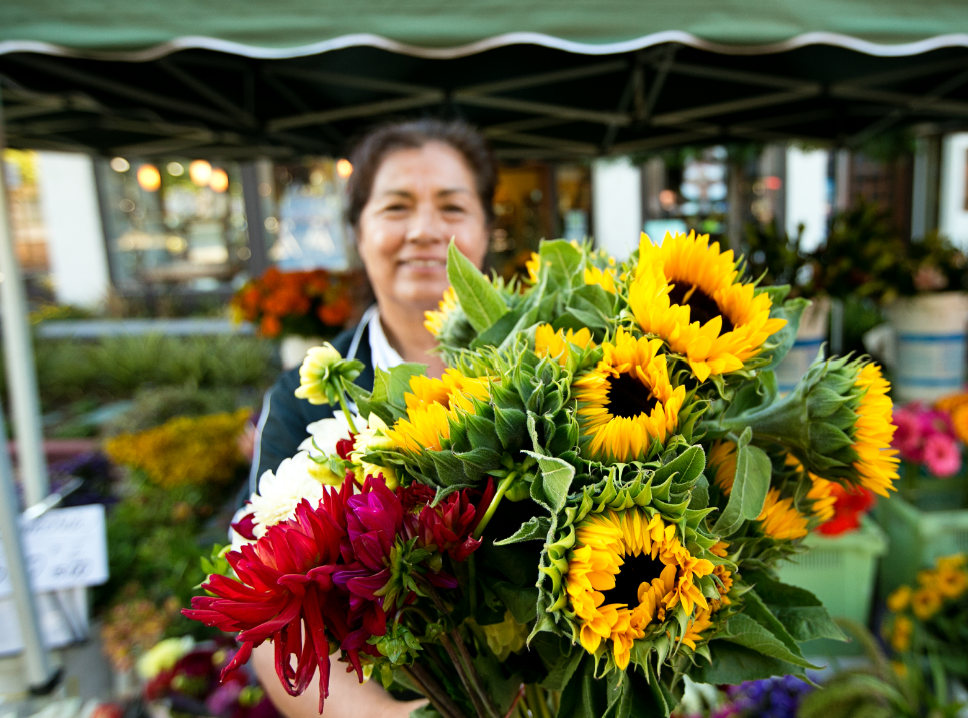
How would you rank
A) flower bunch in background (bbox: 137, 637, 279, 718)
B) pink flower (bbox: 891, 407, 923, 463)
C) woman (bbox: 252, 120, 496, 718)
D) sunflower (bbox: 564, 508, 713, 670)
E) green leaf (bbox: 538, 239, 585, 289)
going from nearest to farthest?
sunflower (bbox: 564, 508, 713, 670) < green leaf (bbox: 538, 239, 585, 289) < woman (bbox: 252, 120, 496, 718) < flower bunch in background (bbox: 137, 637, 279, 718) < pink flower (bbox: 891, 407, 923, 463)

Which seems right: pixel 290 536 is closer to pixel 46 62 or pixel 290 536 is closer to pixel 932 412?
pixel 46 62

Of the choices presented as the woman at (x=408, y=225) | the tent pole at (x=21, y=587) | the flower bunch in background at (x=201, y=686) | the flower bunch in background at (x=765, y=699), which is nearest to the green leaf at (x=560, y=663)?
the woman at (x=408, y=225)


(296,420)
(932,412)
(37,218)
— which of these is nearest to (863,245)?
(932,412)

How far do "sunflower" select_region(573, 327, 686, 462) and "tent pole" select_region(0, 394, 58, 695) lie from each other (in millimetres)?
1646

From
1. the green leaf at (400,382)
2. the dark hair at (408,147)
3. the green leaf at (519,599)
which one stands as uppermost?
the dark hair at (408,147)

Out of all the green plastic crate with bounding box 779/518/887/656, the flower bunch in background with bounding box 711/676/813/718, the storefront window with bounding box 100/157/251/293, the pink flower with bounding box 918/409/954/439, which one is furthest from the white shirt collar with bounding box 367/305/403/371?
the storefront window with bounding box 100/157/251/293

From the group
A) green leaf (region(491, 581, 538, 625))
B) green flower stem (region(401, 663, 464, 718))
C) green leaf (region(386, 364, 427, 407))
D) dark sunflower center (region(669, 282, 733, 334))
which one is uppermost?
dark sunflower center (region(669, 282, 733, 334))

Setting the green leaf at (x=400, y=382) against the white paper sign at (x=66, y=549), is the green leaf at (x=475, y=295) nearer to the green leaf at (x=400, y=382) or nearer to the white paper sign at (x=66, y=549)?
the green leaf at (x=400, y=382)

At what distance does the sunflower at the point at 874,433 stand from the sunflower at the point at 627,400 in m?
0.19

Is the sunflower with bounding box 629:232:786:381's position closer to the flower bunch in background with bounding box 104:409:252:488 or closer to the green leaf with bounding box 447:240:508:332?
the green leaf with bounding box 447:240:508:332

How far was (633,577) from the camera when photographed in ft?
1.61

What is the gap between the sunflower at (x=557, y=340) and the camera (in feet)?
1.90

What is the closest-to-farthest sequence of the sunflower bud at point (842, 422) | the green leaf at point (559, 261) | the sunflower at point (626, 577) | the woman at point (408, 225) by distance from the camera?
1. the sunflower at point (626, 577)
2. the sunflower bud at point (842, 422)
3. the green leaf at point (559, 261)
4. the woman at point (408, 225)

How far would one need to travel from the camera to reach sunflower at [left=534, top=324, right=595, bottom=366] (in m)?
0.58
